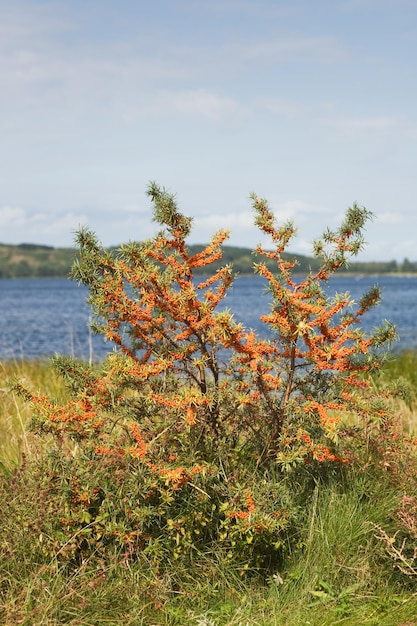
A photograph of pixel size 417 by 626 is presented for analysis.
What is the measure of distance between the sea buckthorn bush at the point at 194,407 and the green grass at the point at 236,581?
0.31 ft

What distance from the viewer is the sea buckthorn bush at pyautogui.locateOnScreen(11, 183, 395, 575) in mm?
4359

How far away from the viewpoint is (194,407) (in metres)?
4.51

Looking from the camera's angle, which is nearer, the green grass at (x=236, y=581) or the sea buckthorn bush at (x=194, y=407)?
the green grass at (x=236, y=581)

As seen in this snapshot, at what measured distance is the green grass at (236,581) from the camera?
4.16 meters

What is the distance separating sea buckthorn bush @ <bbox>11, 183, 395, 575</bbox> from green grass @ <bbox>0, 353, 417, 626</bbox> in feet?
0.31

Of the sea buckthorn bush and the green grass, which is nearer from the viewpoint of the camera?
the green grass

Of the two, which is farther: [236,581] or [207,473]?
[236,581]

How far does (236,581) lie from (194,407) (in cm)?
110

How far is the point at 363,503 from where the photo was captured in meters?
4.82

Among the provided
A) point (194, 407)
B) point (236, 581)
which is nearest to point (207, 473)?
point (194, 407)

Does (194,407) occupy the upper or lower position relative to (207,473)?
upper

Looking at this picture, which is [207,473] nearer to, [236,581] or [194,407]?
[194,407]

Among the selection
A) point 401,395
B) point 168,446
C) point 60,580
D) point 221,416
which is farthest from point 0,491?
point 401,395

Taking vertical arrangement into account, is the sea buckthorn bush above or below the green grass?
above
